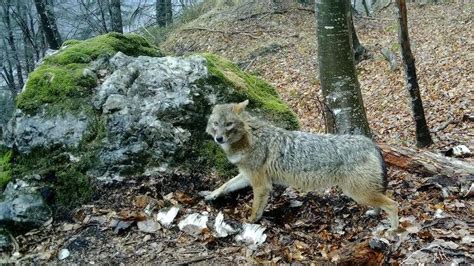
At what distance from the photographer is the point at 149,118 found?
7.16 m

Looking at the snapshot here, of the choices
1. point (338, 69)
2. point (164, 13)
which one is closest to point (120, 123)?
point (338, 69)

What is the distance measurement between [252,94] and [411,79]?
3.14 metres

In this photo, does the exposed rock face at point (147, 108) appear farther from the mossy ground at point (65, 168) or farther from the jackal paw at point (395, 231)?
the jackal paw at point (395, 231)

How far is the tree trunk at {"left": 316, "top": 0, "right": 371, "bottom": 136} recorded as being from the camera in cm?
761

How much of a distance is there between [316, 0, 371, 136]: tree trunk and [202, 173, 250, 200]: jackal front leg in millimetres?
2166

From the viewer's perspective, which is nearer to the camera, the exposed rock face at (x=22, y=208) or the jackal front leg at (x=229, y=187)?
the exposed rock face at (x=22, y=208)

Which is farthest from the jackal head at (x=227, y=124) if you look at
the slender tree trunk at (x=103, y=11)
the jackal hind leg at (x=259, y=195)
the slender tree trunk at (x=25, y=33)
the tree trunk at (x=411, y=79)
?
the slender tree trunk at (x=25, y=33)

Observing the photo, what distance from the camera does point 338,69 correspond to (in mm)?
7680

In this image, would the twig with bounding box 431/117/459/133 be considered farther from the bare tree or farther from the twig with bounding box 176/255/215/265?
the bare tree

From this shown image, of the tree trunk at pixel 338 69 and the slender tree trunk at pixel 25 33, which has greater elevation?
the slender tree trunk at pixel 25 33

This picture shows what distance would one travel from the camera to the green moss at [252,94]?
7902 mm

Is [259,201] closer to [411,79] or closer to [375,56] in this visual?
[411,79]

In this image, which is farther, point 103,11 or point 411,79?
point 103,11

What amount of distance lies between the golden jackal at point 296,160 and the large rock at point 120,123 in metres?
1.03
